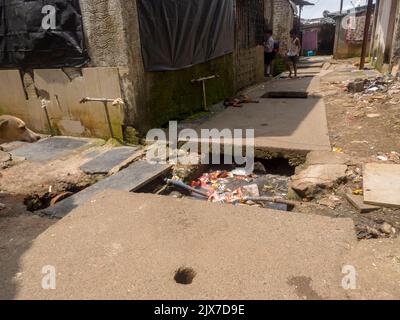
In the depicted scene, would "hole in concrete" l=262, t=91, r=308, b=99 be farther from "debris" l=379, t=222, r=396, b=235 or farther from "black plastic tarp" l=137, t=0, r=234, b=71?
"debris" l=379, t=222, r=396, b=235

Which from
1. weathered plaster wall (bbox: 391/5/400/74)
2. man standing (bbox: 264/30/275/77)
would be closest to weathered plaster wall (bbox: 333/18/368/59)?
man standing (bbox: 264/30/275/77)

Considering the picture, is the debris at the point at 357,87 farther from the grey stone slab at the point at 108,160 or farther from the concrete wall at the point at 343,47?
the concrete wall at the point at 343,47

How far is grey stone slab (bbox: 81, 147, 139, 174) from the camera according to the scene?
413 centimetres

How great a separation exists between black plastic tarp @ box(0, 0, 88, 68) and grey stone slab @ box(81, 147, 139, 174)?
5.02 ft

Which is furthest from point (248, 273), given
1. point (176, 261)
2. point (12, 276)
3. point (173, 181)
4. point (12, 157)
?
point (12, 157)

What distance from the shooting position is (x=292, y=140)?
4574 millimetres

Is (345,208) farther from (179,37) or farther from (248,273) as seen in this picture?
(179,37)

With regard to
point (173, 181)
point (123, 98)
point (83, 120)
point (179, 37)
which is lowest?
point (173, 181)

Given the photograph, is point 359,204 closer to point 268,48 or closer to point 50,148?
point 50,148

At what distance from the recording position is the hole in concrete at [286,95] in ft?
26.8

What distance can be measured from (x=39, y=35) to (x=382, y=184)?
5372 millimetres

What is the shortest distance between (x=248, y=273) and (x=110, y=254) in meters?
1.04

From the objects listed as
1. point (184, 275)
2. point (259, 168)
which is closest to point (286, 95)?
point (259, 168)

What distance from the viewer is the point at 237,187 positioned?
414cm
